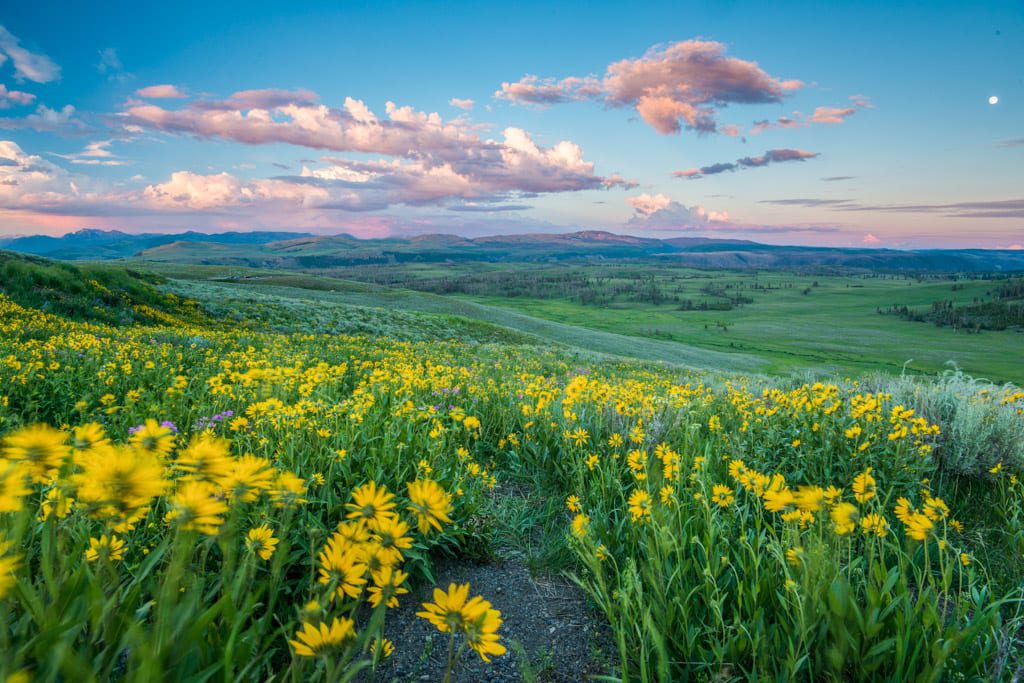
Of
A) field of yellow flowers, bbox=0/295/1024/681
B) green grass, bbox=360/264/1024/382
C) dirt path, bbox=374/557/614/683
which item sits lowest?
green grass, bbox=360/264/1024/382

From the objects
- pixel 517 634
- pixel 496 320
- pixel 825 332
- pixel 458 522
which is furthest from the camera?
pixel 825 332

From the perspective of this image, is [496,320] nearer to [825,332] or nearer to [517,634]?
[517,634]

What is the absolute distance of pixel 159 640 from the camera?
3.97 feet

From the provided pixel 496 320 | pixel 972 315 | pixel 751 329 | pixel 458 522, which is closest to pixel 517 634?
pixel 458 522

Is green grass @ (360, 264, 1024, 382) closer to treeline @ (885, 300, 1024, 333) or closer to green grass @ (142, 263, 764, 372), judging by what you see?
treeline @ (885, 300, 1024, 333)

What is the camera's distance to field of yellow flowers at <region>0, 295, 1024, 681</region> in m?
1.27

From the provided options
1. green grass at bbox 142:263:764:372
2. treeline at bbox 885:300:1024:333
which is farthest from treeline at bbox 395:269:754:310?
green grass at bbox 142:263:764:372

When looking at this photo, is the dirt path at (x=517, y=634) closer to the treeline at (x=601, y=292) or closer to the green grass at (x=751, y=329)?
the green grass at (x=751, y=329)

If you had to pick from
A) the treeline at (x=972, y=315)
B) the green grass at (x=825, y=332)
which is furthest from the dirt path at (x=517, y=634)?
the treeline at (x=972, y=315)

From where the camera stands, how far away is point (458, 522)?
11.0 ft

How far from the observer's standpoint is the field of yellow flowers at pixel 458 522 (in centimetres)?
127

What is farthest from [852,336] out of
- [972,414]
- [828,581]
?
[828,581]

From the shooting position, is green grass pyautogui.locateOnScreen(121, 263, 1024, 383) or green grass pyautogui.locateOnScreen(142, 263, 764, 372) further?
green grass pyautogui.locateOnScreen(121, 263, 1024, 383)

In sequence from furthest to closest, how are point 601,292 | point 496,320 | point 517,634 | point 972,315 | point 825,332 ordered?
point 601,292, point 972,315, point 825,332, point 496,320, point 517,634
